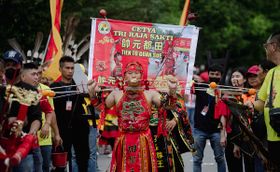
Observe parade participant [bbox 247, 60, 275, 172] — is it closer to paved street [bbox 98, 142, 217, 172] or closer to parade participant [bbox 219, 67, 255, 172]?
parade participant [bbox 219, 67, 255, 172]

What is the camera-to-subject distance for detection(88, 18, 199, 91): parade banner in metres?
10.8

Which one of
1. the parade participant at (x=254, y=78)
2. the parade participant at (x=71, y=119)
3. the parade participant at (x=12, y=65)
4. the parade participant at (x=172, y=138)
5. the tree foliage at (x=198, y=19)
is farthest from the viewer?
the tree foliage at (x=198, y=19)

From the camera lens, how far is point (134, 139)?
10.3 m

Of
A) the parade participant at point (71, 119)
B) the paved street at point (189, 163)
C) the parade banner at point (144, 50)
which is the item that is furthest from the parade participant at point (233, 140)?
the paved street at point (189, 163)

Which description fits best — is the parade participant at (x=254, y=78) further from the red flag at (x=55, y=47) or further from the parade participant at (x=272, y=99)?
the red flag at (x=55, y=47)

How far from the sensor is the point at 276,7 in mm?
42438

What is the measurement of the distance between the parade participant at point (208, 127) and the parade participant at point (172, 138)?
→ 542mm

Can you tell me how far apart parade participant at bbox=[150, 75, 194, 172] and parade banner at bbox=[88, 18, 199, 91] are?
1.58 feet

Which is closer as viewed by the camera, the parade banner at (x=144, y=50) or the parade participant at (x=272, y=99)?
the parade participant at (x=272, y=99)

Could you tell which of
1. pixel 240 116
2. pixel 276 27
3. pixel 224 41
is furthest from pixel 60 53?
pixel 276 27

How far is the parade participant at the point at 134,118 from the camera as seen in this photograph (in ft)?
33.5

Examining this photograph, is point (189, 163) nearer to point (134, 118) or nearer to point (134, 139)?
point (134, 139)

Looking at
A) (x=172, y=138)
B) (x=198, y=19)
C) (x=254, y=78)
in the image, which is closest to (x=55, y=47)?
(x=172, y=138)

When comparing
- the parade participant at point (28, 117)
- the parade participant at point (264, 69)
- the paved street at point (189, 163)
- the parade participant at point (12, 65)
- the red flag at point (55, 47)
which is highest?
the red flag at point (55, 47)
